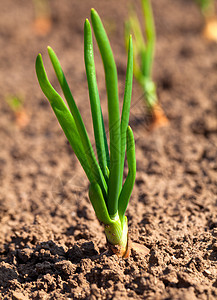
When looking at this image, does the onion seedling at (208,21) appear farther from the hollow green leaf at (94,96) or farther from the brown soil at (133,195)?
the hollow green leaf at (94,96)

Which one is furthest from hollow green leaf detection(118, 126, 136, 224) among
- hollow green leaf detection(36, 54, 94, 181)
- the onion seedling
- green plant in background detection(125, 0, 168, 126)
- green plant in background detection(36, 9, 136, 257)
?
the onion seedling

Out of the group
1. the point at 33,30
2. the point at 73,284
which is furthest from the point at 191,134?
the point at 33,30

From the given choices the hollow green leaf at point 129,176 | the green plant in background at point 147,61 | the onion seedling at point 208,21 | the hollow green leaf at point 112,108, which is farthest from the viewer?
the onion seedling at point 208,21

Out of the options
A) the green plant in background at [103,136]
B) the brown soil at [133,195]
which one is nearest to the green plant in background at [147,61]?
the brown soil at [133,195]

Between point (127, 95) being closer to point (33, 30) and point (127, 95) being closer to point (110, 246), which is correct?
point (110, 246)

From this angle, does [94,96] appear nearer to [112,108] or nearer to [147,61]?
[112,108]

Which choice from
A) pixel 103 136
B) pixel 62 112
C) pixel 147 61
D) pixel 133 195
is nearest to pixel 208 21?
pixel 147 61
